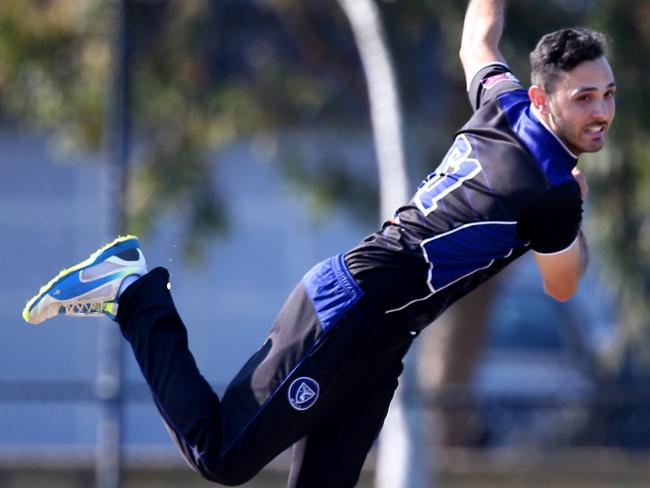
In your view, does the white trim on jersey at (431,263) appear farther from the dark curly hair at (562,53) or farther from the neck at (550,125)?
the dark curly hair at (562,53)

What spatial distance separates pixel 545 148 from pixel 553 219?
22 centimetres

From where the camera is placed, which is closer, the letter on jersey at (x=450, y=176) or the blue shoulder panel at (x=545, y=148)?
the blue shoulder panel at (x=545, y=148)

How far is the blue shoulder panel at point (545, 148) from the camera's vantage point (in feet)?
13.4

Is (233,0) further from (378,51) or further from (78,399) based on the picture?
(78,399)

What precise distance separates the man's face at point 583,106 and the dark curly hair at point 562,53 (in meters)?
0.02

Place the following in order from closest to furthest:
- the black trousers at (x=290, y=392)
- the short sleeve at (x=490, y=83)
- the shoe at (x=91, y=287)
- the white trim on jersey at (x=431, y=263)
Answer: the white trim on jersey at (x=431, y=263) < the black trousers at (x=290, y=392) < the short sleeve at (x=490, y=83) < the shoe at (x=91, y=287)

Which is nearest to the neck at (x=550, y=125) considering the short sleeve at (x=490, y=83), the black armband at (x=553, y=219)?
the black armband at (x=553, y=219)

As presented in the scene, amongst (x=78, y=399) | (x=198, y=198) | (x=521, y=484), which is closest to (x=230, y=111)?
(x=198, y=198)

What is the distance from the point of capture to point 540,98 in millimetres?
4172

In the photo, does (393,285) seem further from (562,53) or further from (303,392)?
(562,53)

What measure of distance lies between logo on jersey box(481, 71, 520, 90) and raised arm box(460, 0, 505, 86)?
114 mm

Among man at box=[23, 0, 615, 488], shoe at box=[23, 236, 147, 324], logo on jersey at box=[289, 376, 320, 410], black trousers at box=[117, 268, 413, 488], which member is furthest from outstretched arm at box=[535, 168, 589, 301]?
shoe at box=[23, 236, 147, 324]

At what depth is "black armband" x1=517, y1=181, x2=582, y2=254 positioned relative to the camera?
4043 millimetres

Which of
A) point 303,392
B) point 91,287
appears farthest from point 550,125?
point 91,287
